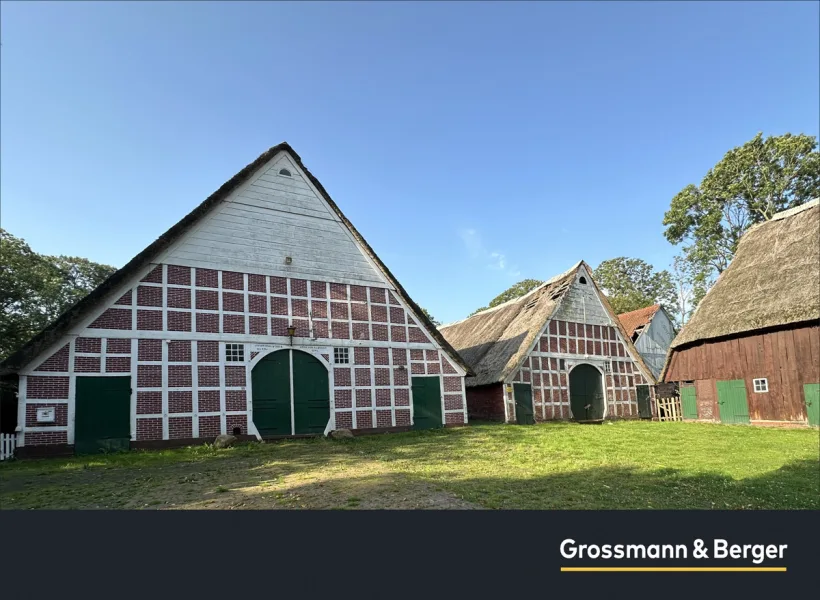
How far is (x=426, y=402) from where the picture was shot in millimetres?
20281

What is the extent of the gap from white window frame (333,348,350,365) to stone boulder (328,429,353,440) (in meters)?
2.45

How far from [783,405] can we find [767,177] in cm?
1926

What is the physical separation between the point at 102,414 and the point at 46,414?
4.34 feet

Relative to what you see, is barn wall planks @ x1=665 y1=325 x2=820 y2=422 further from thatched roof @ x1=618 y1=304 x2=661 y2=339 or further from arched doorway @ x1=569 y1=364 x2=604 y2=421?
thatched roof @ x1=618 y1=304 x2=661 y2=339

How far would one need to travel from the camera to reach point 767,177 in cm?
3391

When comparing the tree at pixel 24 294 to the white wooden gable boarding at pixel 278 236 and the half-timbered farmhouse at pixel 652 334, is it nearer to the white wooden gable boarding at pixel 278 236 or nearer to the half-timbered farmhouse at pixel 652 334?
the white wooden gable boarding at pixel 278 236

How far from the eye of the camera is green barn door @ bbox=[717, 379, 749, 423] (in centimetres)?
2338

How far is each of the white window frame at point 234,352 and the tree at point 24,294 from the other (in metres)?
19.3

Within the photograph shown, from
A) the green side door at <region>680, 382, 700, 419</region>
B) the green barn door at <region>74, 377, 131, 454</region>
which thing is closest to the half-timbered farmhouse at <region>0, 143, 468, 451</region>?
the green barn door at <region>74, 377, 131, 454</region>

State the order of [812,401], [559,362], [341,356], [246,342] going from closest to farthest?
[246,342], [341,356], [812,401], [559,362]

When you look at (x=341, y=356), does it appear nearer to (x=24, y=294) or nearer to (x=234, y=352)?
(x=234, y=352)

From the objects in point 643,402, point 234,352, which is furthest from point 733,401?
point 234,352
